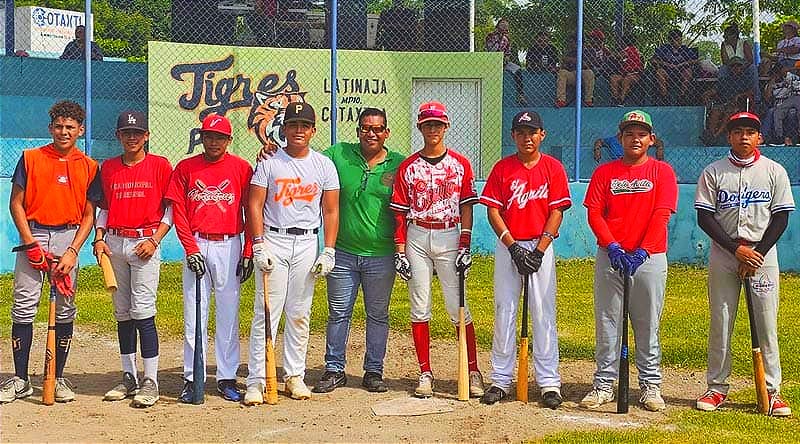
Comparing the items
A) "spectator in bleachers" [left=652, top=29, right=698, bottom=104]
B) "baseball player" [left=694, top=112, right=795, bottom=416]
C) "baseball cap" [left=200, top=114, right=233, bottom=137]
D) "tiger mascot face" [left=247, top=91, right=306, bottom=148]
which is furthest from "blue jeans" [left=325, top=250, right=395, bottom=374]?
"spectator in bleachers" [left=652, top=29, right=698, bottom=104]

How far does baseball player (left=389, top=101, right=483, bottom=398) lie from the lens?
304 inches

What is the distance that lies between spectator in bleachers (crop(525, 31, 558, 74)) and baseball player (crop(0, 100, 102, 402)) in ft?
36.3

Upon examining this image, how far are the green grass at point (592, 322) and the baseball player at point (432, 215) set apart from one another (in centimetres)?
160

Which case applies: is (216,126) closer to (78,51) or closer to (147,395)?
(147,395)

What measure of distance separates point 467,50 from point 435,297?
6023 mm

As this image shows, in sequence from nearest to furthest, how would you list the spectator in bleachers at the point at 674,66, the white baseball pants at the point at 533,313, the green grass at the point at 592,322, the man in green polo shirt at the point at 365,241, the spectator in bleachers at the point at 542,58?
the green grass at the point at 592,322 → the white baseball pants at the point at 533,313 → the man in green polo shirt at the point at 365,241 → the spectator in bleachers at the point at 674,66 → the spectator in bleachers at the point at 542,58

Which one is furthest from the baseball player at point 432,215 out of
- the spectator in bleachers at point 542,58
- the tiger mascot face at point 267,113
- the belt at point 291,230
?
the spectator in bleachers at point 542,58

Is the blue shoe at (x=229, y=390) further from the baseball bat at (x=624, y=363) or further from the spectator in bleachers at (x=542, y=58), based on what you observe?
the spectator in bleachers at (x=542, y=58)

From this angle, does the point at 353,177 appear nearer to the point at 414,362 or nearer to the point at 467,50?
the point at 414,362

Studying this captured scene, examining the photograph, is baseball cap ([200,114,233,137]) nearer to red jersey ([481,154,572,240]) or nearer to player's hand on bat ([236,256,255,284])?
player's hand on bat ([236,256,255,284])

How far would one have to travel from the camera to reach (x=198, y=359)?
297 inches

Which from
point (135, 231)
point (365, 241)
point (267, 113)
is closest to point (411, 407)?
point (365, 241)

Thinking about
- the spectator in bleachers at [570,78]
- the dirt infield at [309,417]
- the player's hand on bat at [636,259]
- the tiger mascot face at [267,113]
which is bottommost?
the dirt infield at [309,417]

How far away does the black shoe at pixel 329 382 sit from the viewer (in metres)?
7.97
